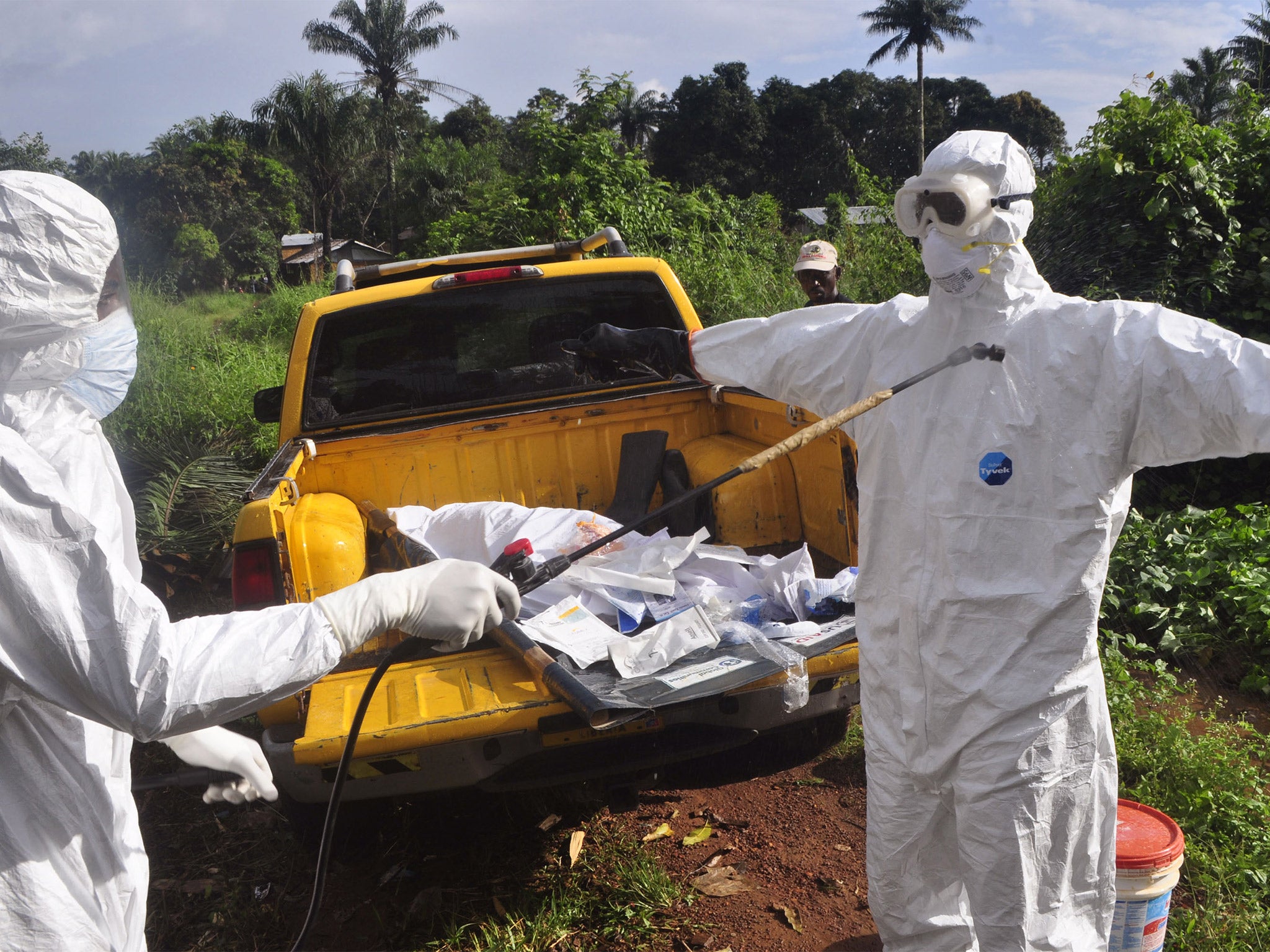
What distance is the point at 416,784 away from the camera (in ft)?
8.20

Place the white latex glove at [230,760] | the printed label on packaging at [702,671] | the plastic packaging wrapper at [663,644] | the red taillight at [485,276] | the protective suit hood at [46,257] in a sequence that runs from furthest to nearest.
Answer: the red taillight at [485,276], the plastic packaging wrapper at [663,644], the printed label on packaging at [702,671], the white latex glove at [230,760], the protective suit hood at [46,257]

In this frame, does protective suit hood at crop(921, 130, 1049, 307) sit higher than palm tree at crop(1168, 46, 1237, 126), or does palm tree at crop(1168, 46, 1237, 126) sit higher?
palm tree at crop(1168, 46, 1237, 126)

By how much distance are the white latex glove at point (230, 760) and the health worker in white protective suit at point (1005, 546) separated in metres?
1.46

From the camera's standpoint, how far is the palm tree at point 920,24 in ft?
175

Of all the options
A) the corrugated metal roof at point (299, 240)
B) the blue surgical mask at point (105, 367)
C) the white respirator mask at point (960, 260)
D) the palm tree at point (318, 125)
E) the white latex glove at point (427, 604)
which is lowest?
the white latex glove at point (427, 604)

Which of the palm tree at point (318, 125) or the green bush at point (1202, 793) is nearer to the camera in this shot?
the green bush at point (1202, 793)

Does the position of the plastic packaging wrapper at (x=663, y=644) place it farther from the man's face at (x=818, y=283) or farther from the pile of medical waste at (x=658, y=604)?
the man's face at (x=818, y=283)

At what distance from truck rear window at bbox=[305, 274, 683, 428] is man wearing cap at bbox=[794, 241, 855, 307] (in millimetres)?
1316

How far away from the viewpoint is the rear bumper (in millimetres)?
2469

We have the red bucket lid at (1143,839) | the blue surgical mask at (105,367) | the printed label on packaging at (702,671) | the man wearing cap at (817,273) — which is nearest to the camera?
the blue surgical mask at (105,367)

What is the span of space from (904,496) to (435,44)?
4691 centimetres

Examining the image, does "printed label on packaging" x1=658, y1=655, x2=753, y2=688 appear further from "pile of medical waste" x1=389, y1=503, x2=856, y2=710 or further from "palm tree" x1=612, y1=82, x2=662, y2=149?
"palm tree" x1=612, y1=82, x2=662, y2=149

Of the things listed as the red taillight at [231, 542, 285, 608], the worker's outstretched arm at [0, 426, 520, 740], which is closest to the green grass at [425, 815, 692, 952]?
the red taillight at [231, 542, 285, 608]

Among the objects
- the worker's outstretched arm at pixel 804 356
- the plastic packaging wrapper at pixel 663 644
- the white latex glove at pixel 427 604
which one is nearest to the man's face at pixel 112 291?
the white latex glove at pixel 427 604
